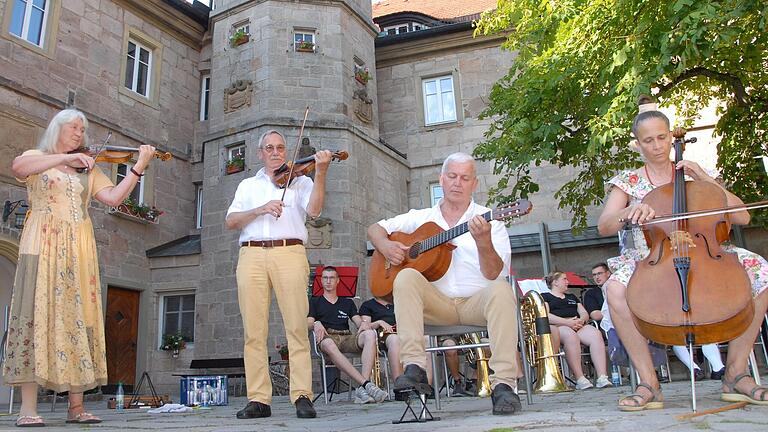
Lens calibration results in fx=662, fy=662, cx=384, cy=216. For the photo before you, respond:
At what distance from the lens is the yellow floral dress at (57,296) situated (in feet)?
13.4

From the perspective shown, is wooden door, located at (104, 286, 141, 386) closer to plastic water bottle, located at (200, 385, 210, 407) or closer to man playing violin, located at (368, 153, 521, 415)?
plastic water bottle, located at (200, 385, 210, 407)

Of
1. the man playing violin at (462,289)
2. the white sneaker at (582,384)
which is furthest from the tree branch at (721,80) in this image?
the man playing violin at (462,289)

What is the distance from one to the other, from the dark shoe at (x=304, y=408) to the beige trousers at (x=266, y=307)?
2.1 inches

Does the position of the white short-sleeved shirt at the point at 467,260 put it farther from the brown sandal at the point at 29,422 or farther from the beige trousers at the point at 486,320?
the brown sandal at the point at 29,422

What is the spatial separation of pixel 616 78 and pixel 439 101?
7.57 metres

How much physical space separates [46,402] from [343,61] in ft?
28.0

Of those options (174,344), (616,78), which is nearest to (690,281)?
(616,78)

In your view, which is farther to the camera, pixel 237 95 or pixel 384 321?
pixel 237 95

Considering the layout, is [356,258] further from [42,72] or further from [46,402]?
[42,72]

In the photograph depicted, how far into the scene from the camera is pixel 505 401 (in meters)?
3.48

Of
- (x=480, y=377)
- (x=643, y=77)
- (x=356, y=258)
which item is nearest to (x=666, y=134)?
(x=480, y=377)

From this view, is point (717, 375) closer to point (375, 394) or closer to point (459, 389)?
point (459, 389)

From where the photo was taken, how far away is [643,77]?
799 cm

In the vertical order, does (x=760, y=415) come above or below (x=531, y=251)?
below
